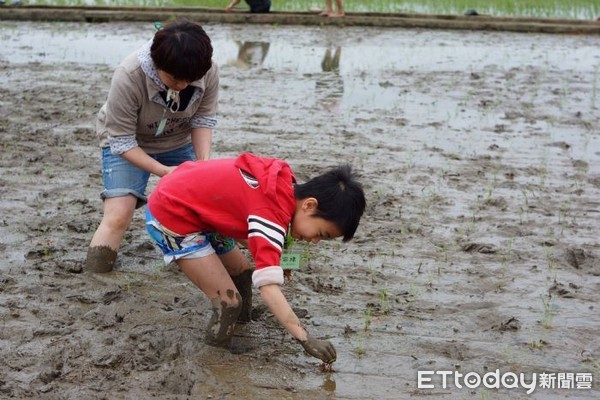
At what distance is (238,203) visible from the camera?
3.27 metres

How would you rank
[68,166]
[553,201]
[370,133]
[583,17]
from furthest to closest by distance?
1. [583,17]
2. [370,133]
3. [68,166]
4. [553,201]

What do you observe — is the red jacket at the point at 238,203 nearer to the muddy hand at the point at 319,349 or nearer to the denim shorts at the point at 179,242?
the denim shorts at the point at 179,242

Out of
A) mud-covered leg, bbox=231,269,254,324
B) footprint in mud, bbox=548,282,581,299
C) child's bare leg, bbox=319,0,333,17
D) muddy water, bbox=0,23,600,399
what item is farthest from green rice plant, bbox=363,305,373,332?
child's bare leg, bbox=319,0,333,17

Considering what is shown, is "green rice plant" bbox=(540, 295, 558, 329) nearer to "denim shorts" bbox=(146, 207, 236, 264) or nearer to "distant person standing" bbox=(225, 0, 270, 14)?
"denim shorts" bbox=(146, 207, 236, 264)

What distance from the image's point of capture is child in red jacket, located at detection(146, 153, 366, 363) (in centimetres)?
311

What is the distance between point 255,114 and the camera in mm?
7445

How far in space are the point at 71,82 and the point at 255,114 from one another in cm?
218

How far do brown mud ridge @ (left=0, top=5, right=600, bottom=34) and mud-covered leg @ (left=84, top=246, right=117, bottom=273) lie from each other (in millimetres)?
9479

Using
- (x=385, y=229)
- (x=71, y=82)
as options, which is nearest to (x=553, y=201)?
(x=385, y=229)

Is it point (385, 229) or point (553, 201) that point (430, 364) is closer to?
point (385, 229)

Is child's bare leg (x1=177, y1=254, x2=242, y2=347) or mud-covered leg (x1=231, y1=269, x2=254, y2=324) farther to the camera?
mud-covered leg (x1=231, y1=269, x2=254, y2=324)

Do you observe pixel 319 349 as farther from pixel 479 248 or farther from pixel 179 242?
pixel 479 248

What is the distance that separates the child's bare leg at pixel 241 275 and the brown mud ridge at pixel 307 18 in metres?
9.93

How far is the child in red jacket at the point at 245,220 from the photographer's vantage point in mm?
3107
